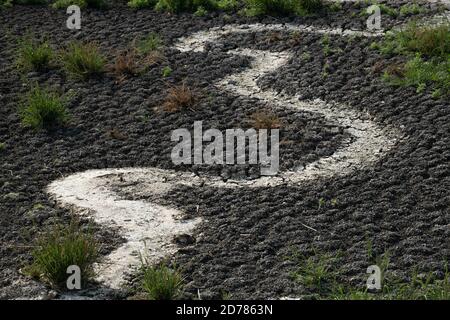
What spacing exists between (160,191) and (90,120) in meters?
1.79

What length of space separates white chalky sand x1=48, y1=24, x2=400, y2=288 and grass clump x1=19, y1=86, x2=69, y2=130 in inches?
43.2

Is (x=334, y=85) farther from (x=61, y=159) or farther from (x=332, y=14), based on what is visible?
(x=61, y=159)

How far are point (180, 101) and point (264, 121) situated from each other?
103cm

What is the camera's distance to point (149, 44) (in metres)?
11.6

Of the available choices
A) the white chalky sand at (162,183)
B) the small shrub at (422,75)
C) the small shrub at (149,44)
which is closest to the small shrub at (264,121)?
the white chalky sand at (162,183)

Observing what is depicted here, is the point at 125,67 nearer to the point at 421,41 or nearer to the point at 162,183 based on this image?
the point at 162,183

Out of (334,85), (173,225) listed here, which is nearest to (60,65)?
(334,85)

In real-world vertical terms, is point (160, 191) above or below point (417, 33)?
below

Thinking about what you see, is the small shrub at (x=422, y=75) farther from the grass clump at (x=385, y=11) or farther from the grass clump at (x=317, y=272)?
the grass clump at (x=317, y=272)

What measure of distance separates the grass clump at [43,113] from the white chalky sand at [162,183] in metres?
1.10

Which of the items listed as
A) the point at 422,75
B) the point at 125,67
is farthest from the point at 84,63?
the point at 422,75

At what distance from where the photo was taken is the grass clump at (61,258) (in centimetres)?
Result: 689
